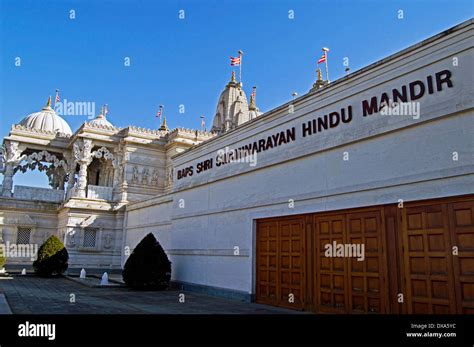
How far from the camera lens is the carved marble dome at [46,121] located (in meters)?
36.8

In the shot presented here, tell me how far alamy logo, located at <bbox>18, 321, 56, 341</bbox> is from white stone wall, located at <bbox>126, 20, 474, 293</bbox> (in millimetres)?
6540

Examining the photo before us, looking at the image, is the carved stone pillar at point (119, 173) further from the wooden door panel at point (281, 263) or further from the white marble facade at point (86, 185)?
the wooden door panel at point (281, 263)

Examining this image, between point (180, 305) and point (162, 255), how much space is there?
4.86m

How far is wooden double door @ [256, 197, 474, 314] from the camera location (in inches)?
288

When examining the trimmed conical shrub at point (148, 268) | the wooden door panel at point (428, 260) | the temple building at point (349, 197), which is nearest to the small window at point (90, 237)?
the temple building at point (349, 197)

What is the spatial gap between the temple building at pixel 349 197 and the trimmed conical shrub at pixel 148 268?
879 millimetres

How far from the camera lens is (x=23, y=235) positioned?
30.2 m

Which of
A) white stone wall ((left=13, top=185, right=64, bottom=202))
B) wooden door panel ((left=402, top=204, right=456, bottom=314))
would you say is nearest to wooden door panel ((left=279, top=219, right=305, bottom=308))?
wooden door panel ((left=402, top=204, right=456, bottom=314))

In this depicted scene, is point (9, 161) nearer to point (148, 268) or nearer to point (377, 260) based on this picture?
point (148, 268)

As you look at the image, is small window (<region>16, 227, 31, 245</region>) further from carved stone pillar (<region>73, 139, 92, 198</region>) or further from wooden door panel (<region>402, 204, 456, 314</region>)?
wooden door panel (<region>402, 204, 456, 314</region>)

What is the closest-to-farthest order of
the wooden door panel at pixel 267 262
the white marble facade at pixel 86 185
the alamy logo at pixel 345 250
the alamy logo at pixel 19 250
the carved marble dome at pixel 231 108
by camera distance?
the alamy logo at pixel 345 250 < the wooden door panel at pixel 267 262 < the white marble facade at pixel 86 185 < the alamy logo at pixel 19 250 < the carved marble dome at pixel 231 108

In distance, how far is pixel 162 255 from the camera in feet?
52.6

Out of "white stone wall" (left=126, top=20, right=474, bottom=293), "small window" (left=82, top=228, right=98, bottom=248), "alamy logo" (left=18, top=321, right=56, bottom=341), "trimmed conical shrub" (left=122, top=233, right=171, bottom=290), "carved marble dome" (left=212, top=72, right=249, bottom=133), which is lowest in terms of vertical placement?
"alamy logo" (left=18, top=321, right=56, bottom=341)

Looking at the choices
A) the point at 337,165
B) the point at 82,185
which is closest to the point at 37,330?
the point at 337,165
